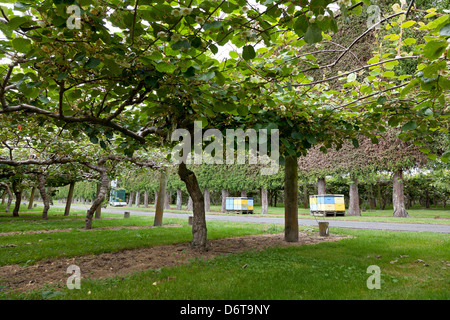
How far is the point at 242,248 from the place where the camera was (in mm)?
7410

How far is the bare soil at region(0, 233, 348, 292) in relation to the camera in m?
4.62

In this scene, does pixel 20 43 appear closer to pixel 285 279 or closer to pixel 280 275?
pixel 285 279

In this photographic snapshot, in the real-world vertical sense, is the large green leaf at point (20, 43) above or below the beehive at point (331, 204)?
above

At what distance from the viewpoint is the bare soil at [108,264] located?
4625 mm

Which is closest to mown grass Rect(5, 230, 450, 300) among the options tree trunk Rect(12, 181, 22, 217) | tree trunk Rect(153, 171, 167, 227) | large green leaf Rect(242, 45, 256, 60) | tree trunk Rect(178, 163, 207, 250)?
tree trunk Rect(178, 163, 207, 250)

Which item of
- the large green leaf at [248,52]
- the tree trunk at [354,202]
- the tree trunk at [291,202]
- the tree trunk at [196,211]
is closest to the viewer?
the large green leaf at [248,52]

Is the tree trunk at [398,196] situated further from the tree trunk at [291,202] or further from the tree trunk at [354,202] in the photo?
the tree trunk at [291,202]

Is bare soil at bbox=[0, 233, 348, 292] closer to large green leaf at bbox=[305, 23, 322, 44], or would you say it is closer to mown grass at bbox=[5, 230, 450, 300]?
mown grass at bbox=[5, 230, 450, 300]

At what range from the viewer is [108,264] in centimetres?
567

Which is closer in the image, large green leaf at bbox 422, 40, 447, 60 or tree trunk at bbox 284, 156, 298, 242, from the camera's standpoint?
large green leaf at bbox 422, 40, 447, 60

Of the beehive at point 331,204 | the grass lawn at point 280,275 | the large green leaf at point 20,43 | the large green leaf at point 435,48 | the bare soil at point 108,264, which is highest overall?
the large green leaf at point 20,43

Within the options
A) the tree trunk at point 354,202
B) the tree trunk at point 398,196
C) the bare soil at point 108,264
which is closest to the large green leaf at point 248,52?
the bare soil at point 108,264

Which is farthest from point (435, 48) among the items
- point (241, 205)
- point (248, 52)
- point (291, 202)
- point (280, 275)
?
point (241, 205)

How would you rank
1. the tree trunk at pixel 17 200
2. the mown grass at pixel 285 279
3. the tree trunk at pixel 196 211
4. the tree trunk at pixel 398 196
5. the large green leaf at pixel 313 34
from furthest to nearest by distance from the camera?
the tree trunk at pixel 398 196 < the tree trunk at pixel 17 200 < the tree trunk at pixel 196 211 < the mown grass at pixel 285 279 < the large green leaf at pixel 313 34
